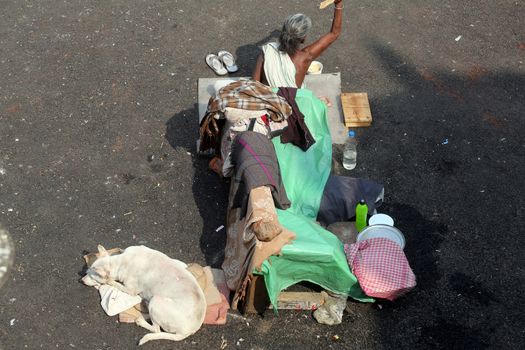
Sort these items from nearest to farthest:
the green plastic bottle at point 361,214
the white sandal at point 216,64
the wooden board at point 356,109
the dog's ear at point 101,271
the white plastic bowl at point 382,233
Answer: the dog's ear at point 101,271
the white plastic bowl at point 382,233
the green plastic bottle at point 361,214
the wooden board at point 356,109
the white sandal at point 216,64

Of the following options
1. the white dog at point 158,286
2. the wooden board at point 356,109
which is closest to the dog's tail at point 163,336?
the white dog at point 158,286

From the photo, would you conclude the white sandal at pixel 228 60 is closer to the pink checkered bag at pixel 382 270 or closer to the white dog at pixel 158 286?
the white dog at pixel 158 286

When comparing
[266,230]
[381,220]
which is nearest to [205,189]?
[266,230]

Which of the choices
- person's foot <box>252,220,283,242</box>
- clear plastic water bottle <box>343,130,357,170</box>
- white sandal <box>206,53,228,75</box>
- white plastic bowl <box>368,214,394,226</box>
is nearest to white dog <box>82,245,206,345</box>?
person's foot <box>252,220,283,242</box>

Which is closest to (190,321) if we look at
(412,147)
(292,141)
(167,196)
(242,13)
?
(167,196)

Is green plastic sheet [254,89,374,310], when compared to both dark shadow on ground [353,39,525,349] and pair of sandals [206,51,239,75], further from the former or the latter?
pair of sandals [206,51,239,75]

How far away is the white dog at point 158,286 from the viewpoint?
16.8ft

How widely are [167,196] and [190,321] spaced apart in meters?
1.84

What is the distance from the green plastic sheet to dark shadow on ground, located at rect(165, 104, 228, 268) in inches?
35.1

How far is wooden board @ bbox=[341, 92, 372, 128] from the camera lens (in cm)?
724

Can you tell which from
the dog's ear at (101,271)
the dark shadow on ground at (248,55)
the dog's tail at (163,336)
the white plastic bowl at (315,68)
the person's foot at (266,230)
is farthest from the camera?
the dark shadow on ground at (248,55)

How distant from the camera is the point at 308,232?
17.1 ft

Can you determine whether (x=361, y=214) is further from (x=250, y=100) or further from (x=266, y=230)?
(x=250, y=100)

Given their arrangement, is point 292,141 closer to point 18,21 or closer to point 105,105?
point 105,105
